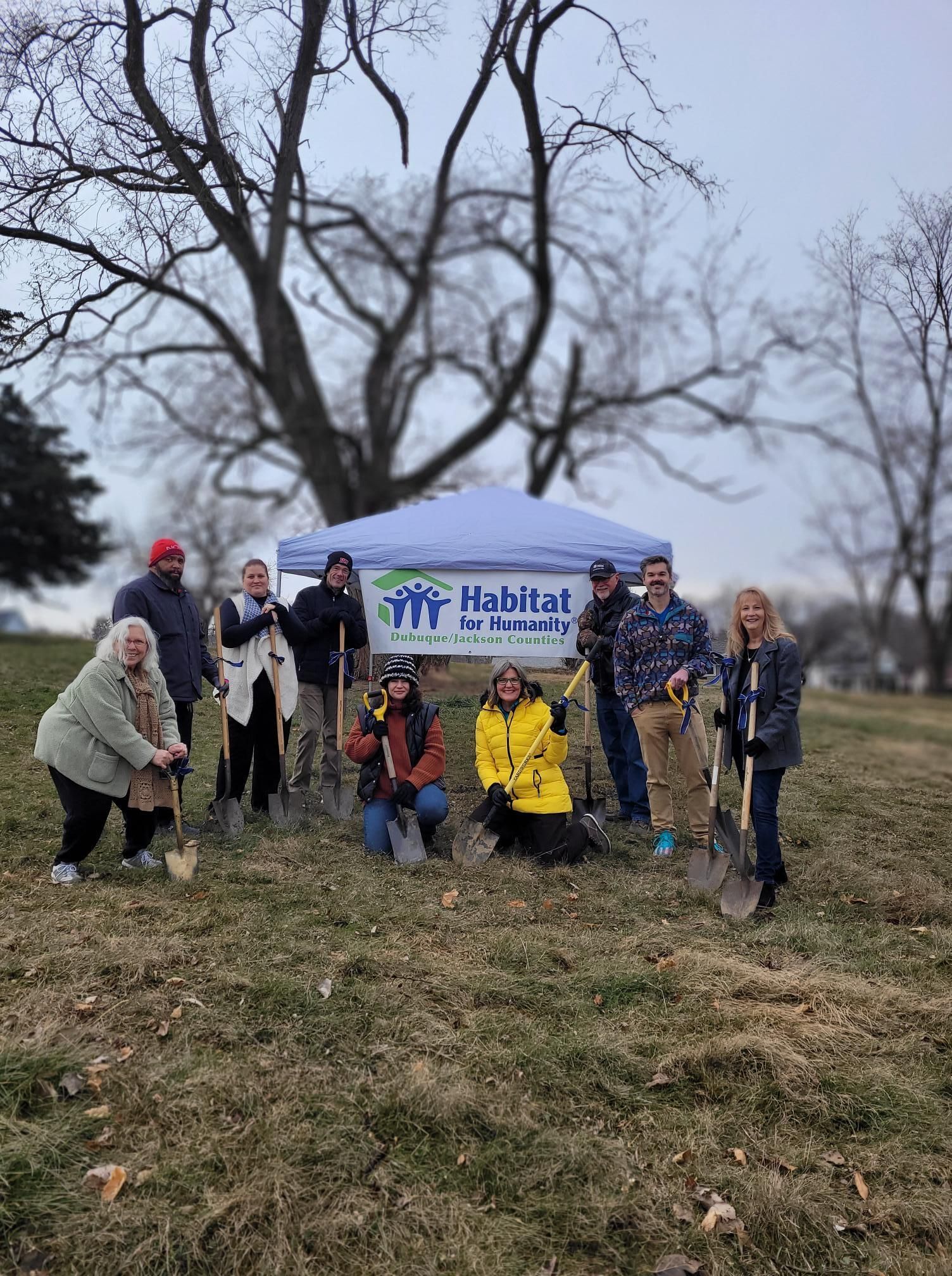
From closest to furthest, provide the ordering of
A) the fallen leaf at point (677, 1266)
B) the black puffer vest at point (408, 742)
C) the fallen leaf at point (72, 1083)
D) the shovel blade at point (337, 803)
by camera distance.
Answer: the fallen leaf at point (677, 1266), the fallen leaf at point (72, 1083), the black puffer vest at point (408, 742), the shovel blade at point (337, 803)

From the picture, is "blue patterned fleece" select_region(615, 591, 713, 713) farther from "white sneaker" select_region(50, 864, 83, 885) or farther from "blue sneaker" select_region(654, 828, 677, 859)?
"white sneaker" select_region(50, 864, 83, 885)

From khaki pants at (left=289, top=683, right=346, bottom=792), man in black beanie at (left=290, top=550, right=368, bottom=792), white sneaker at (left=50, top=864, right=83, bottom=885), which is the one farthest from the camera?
khaki pants at (left=289, top=683, right=346, bottom=792)

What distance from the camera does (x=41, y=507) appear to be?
22.7 m

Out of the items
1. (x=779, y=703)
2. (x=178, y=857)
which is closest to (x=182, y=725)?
(x=178, y=857)

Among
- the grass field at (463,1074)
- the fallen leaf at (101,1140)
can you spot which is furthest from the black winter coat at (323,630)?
the fallen leaf at (101,1140)

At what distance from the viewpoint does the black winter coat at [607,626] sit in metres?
6.68

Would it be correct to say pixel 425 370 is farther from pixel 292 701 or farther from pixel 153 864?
pixel 153 864

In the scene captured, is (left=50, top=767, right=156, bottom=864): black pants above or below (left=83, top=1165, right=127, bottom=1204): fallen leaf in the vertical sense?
above

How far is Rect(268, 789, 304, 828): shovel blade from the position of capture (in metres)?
6.21

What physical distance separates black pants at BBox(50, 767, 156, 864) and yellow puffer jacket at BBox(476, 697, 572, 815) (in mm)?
2131

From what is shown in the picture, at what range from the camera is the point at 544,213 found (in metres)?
15.1

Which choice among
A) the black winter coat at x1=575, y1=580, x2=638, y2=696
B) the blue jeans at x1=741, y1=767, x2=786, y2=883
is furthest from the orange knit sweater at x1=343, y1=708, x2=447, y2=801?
the blue jeans at x1=741, y1=767, x2=786, y2=883

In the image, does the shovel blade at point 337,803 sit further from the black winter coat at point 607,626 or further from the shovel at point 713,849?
the shovel at point 713,849

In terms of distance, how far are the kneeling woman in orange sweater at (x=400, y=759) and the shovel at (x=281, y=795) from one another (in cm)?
59
